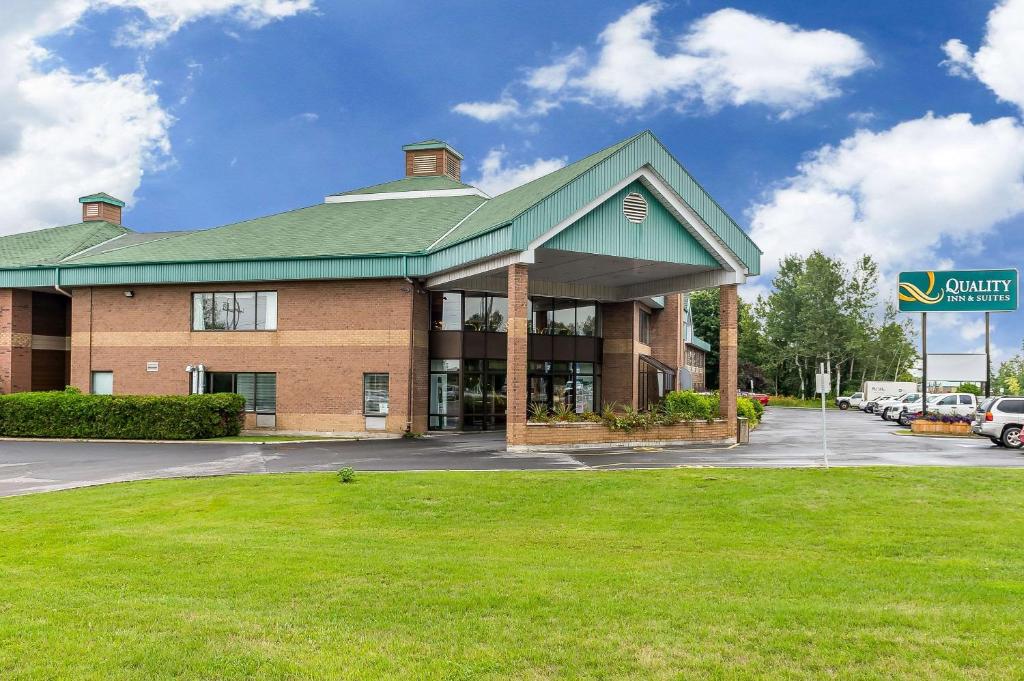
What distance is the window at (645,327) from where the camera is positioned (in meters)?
35.7

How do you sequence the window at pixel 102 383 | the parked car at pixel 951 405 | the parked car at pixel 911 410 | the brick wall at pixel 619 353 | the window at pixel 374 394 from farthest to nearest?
the parked car at pixel 911 410 → the parked car at pixel 951 405 → the brick wall at pixel 619 353 → the window at pixel 102 383 → the window at pixel 374 394

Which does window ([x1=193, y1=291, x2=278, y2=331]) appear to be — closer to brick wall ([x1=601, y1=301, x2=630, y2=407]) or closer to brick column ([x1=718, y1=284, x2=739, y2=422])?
brick wall ([x1=601, y1=301, x2=630, y2=407])

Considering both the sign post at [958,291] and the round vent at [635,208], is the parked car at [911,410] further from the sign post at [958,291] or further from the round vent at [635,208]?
the round vent at [635,208]

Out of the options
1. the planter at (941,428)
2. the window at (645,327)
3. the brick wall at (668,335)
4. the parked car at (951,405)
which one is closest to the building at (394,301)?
the window at (645,327)

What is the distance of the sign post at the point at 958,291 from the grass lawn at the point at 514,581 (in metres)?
24.1

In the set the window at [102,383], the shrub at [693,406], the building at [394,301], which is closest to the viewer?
the building at [394,301]

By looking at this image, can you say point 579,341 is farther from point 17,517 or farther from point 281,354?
point 17,517

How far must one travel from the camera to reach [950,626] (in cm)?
665

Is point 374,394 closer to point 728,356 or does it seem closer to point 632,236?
point 632,236

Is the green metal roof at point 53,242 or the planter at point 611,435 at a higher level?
the green metal roof at point 53,242

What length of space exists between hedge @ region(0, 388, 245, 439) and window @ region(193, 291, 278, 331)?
300 centimetres

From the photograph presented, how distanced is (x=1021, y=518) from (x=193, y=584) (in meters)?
11.9

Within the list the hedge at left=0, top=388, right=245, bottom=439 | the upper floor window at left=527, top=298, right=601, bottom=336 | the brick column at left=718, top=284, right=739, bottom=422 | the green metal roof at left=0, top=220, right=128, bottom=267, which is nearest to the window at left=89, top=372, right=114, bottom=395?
the hedge at left=0, top=388, right=245, bottom=439

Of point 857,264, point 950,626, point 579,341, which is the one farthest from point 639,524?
point 857,264
